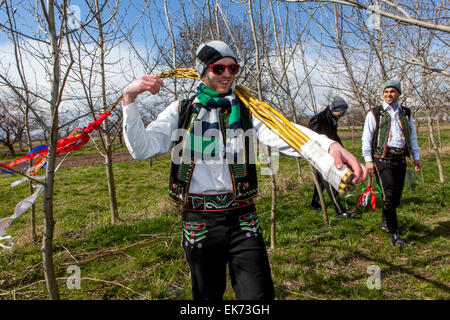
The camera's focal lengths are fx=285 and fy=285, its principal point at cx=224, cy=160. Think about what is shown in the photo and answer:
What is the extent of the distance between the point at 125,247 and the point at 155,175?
629cm

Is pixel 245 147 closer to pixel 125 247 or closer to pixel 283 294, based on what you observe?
pixel 283 294

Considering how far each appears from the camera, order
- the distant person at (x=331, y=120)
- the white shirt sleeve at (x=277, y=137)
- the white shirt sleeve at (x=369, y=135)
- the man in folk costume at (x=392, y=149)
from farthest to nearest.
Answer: the distant person at (x=331, y=120) → the white shirt sleeve at (x=369, y=135) → the man in folk costume at (x=392, y=149) → the white shirt sleeve at (x=277, y=137)

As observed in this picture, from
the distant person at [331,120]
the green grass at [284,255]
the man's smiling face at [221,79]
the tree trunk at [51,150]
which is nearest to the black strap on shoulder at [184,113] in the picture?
the man's smiling face at [221,79]

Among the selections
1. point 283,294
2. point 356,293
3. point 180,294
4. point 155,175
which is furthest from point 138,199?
point 356,293

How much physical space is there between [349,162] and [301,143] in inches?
10.7

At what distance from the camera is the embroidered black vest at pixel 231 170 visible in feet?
5.64

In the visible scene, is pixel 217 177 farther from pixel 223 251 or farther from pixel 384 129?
pixel 384 129

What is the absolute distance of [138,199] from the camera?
6586 mm

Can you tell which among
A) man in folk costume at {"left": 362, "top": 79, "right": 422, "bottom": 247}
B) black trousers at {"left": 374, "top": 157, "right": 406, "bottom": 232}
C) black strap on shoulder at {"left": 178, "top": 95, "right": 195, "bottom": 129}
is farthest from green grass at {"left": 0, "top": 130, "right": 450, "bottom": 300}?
Result: black strap on shoulder at {"left": 178, "top": 95, "right": 195, "bottom": 129}

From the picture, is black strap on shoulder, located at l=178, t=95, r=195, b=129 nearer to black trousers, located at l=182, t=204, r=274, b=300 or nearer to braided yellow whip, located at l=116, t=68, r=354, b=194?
braided yellow whip, located at l=116, t=68, r=354, b=194

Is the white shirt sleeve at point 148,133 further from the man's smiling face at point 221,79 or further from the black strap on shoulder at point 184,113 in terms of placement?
the man's smiling face at point 221,79

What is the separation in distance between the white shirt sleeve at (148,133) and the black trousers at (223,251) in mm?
463
